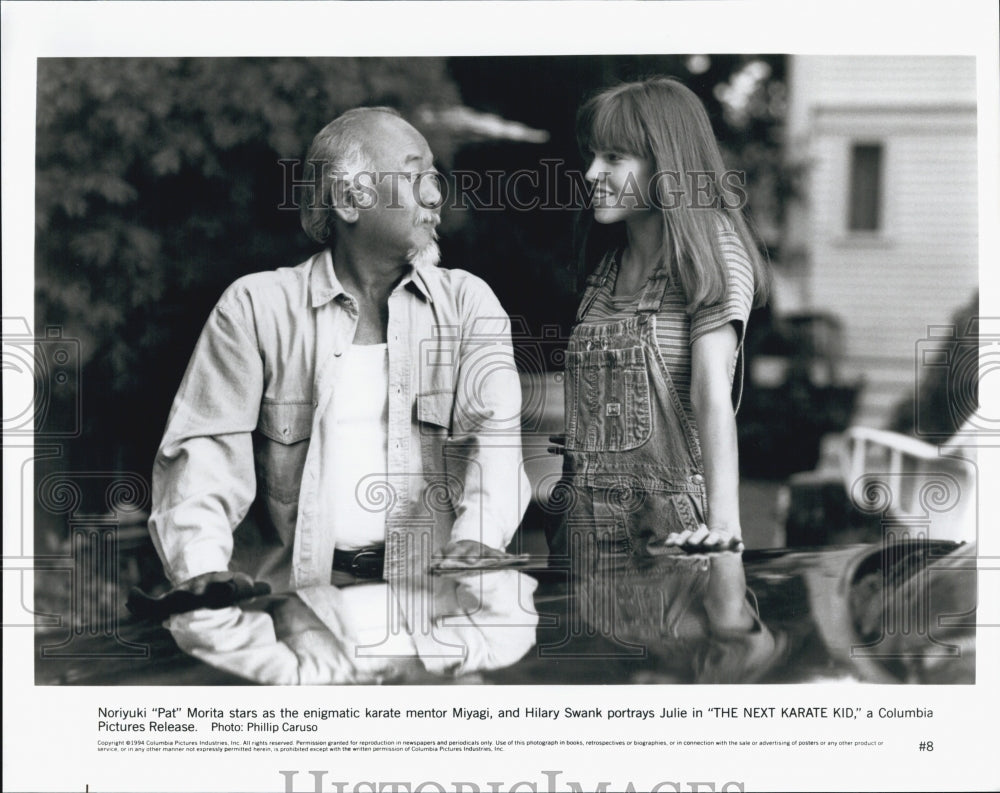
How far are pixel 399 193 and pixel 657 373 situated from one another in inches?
47.4

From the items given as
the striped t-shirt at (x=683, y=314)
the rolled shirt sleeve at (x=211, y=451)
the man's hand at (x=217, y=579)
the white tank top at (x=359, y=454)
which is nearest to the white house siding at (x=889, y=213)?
the striped t-shirt at (x=683, y=314)

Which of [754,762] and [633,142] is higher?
[633,142]

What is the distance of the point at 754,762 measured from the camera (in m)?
4.50

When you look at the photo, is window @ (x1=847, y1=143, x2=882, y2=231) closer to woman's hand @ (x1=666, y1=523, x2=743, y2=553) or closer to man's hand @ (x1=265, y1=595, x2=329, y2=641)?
woman's hand @ (x1=666, y1=523, x2=743, y2=553)

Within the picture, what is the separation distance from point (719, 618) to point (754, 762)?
575 millimetres

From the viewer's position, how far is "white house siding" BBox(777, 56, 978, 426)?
14.6 ft

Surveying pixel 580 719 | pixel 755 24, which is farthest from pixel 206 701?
pixel 755 24

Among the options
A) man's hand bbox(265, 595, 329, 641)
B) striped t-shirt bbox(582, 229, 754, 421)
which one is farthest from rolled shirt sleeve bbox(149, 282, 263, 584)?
striped t-shirt bbox(582, 229, 754, 421)

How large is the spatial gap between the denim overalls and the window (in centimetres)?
79

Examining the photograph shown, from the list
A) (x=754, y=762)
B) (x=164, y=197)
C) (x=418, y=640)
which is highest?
(x=164, y=197)

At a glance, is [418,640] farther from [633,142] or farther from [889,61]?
[889,61]

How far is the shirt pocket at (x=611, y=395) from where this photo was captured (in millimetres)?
4453

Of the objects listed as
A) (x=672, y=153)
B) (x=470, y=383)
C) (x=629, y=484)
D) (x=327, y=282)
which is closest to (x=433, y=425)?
(x=470, y=383)

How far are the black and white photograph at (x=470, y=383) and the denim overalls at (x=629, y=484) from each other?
0.5 inches
